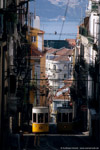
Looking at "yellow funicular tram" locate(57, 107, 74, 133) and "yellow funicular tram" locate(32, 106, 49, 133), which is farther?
"yellow funicular tram" locate(57, 107, 74, 133)

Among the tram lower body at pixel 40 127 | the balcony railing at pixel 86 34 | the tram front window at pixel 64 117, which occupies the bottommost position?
the tram lower body at pixel 40 127

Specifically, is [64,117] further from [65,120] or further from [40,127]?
[40,127]

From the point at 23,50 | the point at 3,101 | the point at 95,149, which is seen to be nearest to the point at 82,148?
the point at 95,149

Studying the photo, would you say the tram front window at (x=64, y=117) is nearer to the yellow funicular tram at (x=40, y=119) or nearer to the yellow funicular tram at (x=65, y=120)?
the yellow funicular tram at (x=65, y=120)

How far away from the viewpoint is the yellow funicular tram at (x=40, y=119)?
34.8 metres

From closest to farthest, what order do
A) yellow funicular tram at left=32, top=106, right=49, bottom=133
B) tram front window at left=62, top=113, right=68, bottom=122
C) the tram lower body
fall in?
yellow funicular tram at left=32, top=106, right=49, bottom=133
the tram lower body
tram front window at left=62, top=113, right=68, bottom=122

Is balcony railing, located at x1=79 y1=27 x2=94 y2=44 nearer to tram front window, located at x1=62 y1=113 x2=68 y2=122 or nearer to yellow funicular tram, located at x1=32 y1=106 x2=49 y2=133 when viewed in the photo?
tram front window, located at x1=62 y1=113 x2=68 y2=122

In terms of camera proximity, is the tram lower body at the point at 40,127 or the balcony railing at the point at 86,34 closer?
the tram lower body at the point at 40,127

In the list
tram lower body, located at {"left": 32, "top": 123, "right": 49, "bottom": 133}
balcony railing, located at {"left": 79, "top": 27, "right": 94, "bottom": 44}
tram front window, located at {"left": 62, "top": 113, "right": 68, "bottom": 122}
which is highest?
balcony railing, located at {"left": 79, "top": 27, "right": 94, "bottom": 44}

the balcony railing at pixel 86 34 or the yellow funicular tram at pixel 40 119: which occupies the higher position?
the balcony railing at pixel 86 34

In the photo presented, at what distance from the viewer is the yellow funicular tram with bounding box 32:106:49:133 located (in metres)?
34.8

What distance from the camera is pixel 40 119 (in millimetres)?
34875

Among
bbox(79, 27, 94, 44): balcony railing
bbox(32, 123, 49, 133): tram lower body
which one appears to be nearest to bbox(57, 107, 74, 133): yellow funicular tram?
bbox(32, 123, 49, 133): tram lower body

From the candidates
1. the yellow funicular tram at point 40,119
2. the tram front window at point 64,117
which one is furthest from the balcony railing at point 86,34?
the yellow funicular tram at point 40,119
